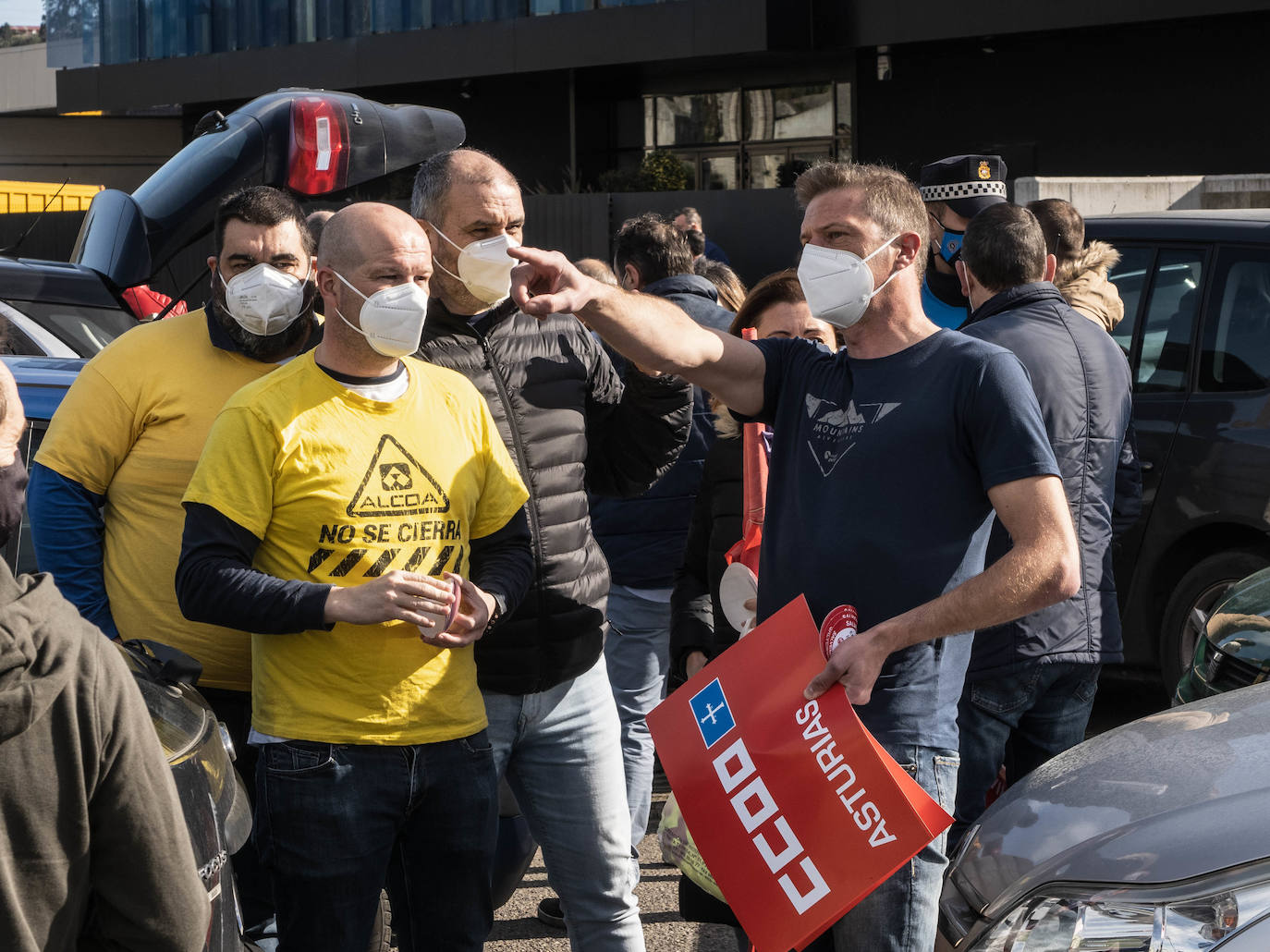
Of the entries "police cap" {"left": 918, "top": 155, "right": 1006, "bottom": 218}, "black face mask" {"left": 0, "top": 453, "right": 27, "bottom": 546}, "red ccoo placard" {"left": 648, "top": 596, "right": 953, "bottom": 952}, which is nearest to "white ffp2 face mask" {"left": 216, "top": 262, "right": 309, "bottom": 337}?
"black face mask" {"left": 0, "top": 453, "right": 27, "bottom": 546}

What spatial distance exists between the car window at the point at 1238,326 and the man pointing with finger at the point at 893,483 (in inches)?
131

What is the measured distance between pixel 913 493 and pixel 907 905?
29.7 inches

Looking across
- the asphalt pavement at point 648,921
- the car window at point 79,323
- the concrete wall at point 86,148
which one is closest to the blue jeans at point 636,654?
the asphalt pavement at point 648,921

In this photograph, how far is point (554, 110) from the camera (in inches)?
975

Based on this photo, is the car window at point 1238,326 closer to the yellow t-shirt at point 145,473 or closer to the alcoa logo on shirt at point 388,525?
the alcoa logo on shirt at point 388,525

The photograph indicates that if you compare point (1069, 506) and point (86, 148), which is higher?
point (86, 148)

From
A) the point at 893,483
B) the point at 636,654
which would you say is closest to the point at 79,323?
the point at 636,654

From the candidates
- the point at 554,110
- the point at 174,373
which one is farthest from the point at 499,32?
the point at 174,373

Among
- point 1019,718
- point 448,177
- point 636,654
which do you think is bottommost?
point 636,654

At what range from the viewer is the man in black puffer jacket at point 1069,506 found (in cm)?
368

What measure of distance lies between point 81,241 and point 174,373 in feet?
23.0

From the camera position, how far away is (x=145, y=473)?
3188 mm

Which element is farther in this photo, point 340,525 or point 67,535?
point 67,535

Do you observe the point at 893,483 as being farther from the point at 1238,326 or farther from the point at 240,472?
the point at 1238,326
